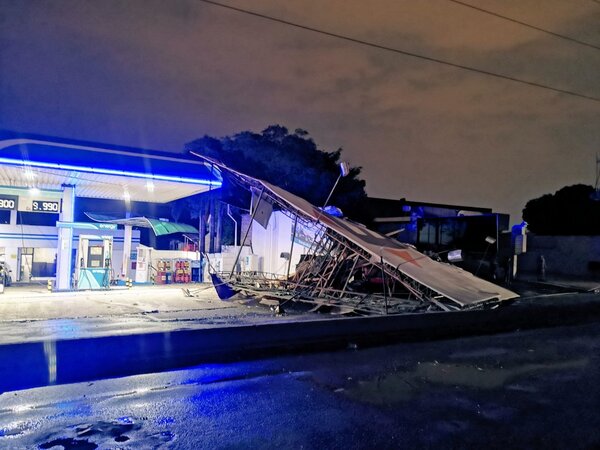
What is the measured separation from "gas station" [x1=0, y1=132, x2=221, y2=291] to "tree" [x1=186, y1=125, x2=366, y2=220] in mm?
5641

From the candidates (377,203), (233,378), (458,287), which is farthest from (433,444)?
(377,203)

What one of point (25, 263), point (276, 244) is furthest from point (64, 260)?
point (25, 263)

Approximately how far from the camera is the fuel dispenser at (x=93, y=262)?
60.3 feet

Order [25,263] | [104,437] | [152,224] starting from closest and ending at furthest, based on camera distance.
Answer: [104,437], [152,224], [25,263]

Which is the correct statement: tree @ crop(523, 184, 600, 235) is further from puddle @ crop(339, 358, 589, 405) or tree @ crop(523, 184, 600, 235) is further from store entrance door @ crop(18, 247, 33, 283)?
store entrance door @ crop(18, 247, 33, 283)

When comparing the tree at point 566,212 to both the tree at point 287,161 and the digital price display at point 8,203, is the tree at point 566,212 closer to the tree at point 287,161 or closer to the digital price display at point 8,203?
the tree at point 287,161

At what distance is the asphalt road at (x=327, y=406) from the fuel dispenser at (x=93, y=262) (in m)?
13.4

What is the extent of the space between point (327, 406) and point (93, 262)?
15979 millimetres

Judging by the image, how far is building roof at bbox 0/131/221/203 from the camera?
50.3ft

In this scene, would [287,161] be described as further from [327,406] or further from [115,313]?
[327,406]

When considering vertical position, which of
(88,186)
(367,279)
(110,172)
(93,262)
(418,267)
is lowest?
(93,262)

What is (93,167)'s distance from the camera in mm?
16391

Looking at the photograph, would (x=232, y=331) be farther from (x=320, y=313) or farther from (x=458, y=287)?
(x=458, y=287)

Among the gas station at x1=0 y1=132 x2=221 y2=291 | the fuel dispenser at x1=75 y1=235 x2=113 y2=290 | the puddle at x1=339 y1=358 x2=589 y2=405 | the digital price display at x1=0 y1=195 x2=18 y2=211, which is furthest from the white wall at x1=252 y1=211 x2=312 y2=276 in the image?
the puddle at x1=339 y1=358 x2=589 y2=405
